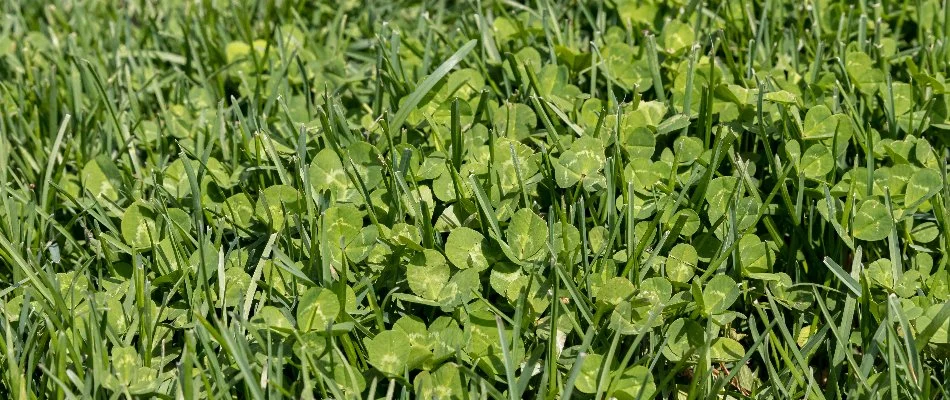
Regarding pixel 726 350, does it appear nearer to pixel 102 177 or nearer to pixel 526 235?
pixel 526 235

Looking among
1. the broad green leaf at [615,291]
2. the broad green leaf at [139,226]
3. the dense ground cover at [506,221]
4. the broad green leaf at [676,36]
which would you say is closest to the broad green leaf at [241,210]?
the dense ground cover at [506,221]

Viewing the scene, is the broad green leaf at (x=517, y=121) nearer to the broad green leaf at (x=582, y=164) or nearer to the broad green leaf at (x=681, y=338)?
the broad green leaf at (x=582, y=164)

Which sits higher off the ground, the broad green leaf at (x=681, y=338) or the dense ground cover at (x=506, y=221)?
the dense ground cover at (x=506, y=221)

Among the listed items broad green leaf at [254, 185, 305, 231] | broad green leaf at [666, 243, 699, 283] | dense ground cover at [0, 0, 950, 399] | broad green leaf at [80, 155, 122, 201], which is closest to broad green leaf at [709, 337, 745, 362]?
dense ground cover at [0, 0, 950, 399]

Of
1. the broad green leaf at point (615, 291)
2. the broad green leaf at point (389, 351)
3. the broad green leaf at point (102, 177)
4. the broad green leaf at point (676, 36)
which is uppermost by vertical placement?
the broad green leaf at point (676, 36)

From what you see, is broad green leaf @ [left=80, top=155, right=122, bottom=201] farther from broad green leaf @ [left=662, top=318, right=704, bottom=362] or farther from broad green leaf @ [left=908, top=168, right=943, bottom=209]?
broad green leaf @ [left=908, top=168, right=943, bottom=209]

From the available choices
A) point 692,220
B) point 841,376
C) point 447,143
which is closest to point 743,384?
point 841,376

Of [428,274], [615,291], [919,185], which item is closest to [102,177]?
[428,274]

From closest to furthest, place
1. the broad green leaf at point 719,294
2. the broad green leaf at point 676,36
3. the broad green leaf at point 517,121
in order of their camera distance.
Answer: the broad green leaf at point 719,294
the broad green leaf at point 517,121
the broad green leaf at point 676,36
